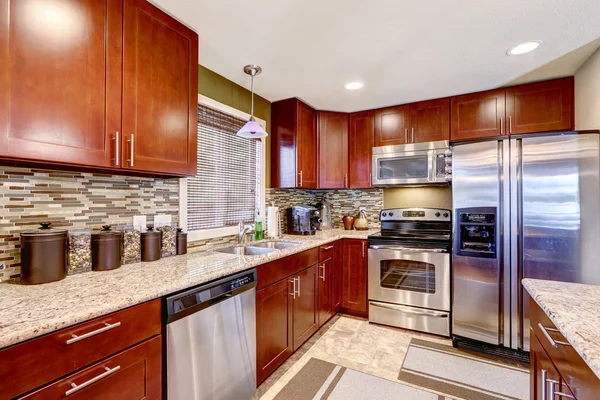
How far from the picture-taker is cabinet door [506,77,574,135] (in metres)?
2.51

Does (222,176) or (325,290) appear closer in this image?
(222,176)

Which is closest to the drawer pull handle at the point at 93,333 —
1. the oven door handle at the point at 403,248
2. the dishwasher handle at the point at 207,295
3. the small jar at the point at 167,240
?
the dishwasher handle at the point at 207,295

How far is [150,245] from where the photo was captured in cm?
174

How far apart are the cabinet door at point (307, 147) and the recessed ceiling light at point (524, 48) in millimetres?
1826

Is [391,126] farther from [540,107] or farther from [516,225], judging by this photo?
[516,225]

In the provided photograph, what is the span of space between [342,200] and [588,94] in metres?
2.45

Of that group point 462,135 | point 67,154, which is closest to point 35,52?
point 67,154

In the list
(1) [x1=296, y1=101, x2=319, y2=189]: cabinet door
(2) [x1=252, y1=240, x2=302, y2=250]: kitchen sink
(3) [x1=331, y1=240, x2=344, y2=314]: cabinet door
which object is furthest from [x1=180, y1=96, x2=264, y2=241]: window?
(3) [x1=331, y1=240, x2=344, y2=314]: cabinet door

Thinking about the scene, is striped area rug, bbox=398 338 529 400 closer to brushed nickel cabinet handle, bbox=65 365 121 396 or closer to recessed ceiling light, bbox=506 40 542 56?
brushed nickel cabinet handle, bbox=65 365 121 396

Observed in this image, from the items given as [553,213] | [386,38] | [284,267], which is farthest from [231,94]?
[553,213]

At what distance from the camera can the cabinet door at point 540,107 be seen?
8.24 feet

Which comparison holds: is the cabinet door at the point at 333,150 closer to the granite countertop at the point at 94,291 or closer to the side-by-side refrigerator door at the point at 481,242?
the side-by-side refrigerator door at the point at 481,242

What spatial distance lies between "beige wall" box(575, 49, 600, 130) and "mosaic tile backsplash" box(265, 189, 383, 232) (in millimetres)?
1895

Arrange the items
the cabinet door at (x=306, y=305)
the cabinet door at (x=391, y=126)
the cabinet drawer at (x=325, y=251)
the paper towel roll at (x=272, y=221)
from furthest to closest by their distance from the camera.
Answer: the cabinet door at (x=391, y=126), the paper towel roll at (x=272, y=221), the cabinet drawer at (x=325, y=251), the cabinet door at (x=306, y=305)
